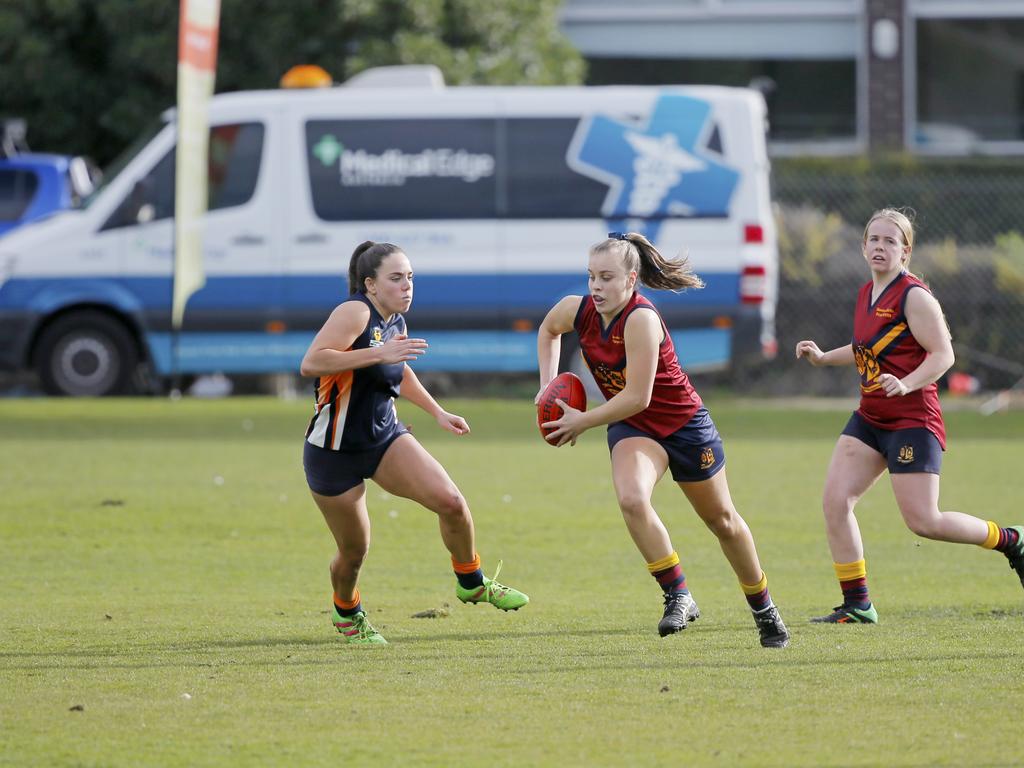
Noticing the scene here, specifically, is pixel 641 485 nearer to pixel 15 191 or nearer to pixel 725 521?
pixel 725 521

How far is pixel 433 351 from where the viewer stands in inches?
688

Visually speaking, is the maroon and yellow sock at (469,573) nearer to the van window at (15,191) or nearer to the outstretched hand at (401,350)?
the outstretched hand at (401,350)

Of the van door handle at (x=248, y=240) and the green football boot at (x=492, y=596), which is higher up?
the van door handle at (x=248, y=240)

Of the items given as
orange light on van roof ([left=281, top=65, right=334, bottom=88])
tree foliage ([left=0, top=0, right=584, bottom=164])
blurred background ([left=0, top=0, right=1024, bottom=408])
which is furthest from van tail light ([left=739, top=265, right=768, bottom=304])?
tree foliage ([left=0, top=0, right=584, bottom=164])

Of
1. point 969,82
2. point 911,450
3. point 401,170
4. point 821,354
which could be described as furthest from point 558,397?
point 969,82

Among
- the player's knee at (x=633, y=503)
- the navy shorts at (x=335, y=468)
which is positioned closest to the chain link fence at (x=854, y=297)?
the player's knee at (x=633, y=503)

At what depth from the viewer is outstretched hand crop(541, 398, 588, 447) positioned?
6.44 metres

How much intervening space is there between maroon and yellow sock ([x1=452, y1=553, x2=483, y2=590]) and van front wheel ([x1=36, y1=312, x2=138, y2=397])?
1112cm

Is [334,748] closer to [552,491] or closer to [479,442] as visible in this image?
Answer: [552,491]

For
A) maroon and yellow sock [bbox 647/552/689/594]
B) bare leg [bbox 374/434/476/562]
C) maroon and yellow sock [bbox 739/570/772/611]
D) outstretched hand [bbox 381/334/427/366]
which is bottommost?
maroon and yellow sock [bbox 739/570/772/611]

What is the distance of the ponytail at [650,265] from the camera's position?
657 cm

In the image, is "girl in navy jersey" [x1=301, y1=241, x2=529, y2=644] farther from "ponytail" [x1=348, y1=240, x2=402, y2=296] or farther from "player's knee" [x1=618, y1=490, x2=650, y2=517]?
"player's knee" [x1=618, y1=490, x2=650, y2=517]

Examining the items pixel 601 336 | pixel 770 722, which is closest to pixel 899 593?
pixel 601 336

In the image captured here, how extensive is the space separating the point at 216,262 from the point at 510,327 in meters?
2.96
